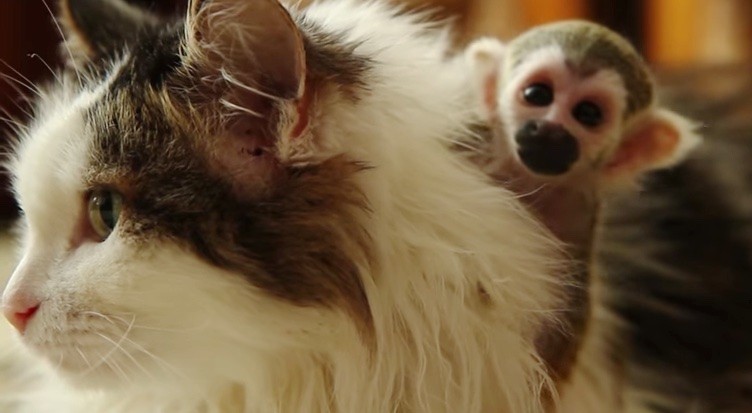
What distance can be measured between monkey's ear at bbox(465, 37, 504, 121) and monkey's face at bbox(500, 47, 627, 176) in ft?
0.07

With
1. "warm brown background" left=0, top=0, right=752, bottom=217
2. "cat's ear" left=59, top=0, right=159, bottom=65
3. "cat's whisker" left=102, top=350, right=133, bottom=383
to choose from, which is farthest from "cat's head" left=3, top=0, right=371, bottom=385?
"warm brown background" left=0, top=0, right=752, bottom=217

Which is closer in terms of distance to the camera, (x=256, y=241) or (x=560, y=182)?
(x=256, y=241)

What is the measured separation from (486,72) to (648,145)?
0.24 meters

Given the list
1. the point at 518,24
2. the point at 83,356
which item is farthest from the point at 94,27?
the point at 518,24

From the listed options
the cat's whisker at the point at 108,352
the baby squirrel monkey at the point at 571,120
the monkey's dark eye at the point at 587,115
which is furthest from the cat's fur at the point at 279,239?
the monkey's dark eye at the point at 587,115

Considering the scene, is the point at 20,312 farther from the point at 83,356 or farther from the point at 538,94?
the point at 538,94

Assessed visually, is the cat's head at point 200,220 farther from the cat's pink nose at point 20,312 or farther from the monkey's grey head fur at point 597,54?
the monkey's grey head fur at point 597,54

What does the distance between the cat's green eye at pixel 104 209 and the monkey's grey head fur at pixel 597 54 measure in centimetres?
58

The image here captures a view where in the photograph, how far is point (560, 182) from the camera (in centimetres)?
110

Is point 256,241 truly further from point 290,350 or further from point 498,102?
point 498,102

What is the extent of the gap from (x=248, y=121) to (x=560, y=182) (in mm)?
438

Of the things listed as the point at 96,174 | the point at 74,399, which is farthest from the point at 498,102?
the point at 74,399

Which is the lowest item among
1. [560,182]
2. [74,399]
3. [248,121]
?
[74,399]

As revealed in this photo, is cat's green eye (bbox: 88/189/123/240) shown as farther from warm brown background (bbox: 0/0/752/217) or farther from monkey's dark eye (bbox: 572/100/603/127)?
warm brown background (bbox: 0/0/752/217)
